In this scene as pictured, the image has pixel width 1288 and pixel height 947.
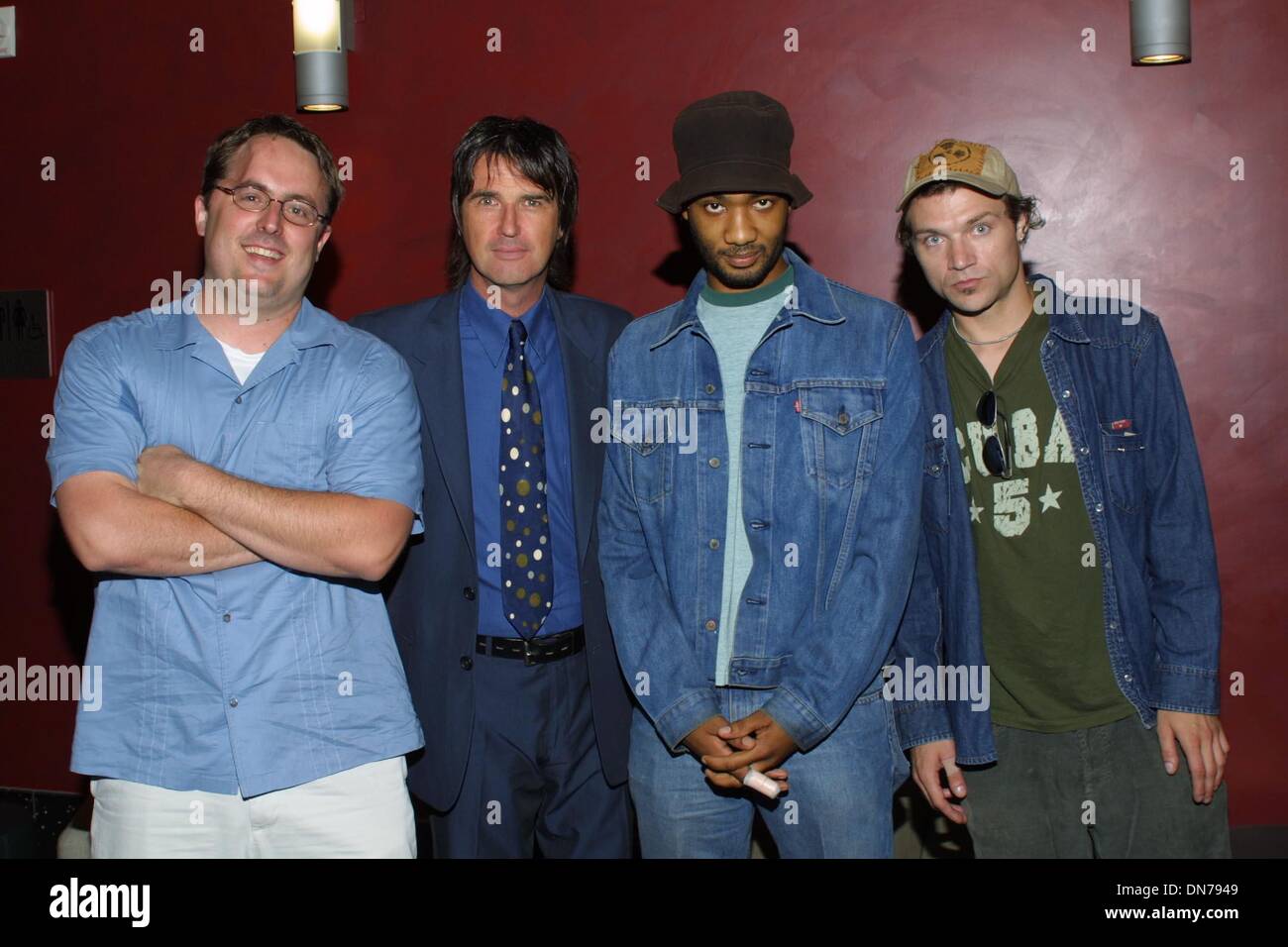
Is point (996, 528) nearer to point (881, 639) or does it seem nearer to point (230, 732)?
point (881, 639)

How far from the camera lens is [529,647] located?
2.53 metres

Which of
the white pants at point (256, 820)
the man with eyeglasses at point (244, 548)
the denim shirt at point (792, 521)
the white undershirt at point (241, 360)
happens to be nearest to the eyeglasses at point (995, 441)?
the denim shirt at point (792, 521)

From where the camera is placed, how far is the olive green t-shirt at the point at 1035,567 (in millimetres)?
2359

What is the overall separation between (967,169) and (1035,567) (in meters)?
0.87

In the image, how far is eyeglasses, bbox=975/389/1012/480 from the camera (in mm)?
2398

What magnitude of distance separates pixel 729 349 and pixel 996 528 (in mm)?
696

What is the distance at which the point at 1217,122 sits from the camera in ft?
10.9

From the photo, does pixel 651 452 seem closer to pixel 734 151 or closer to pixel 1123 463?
pixel 734 151

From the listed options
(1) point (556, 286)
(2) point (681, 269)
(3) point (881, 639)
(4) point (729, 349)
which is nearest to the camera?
(3) point (881, 639)

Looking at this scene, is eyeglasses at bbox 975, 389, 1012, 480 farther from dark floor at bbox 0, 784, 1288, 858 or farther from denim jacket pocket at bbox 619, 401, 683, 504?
dark floor at bbox 0, 784, 1288, 858

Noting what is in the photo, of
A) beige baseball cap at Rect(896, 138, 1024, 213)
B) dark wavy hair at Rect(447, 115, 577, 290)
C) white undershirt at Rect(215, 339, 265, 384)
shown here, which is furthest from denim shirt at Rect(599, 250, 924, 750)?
white undershirt at Rect(215, 339, 265, 384)

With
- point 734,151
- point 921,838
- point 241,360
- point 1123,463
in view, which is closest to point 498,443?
point 241,360

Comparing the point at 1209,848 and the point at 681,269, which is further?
the point at 681,269
